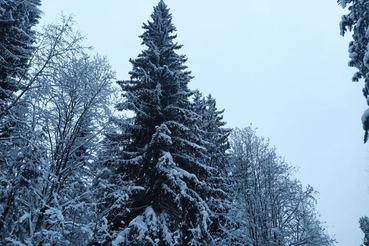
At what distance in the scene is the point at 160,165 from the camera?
30.0 feet

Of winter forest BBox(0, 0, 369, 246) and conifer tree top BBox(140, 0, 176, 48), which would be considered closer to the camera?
winter forest BBox(0, 0, 369, 246)

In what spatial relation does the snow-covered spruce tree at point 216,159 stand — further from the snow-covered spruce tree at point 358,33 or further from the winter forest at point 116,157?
the snow-covered spruce tree at point 358,33

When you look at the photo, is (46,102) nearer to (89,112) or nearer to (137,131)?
(89,112)

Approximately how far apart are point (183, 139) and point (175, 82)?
11.6 ft

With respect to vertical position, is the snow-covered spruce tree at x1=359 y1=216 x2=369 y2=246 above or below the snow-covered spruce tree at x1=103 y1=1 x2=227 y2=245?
above

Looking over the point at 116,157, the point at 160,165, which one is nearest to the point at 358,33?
the point at 160,165

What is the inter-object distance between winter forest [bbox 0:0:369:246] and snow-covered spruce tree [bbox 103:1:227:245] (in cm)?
6

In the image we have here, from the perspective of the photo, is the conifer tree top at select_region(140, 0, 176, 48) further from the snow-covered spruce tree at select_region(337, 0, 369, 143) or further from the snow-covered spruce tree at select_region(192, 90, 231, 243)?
the snow-covered spruce tree at select_region(337, 0, 369, 143)

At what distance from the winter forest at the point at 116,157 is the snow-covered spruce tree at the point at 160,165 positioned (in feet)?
0.19

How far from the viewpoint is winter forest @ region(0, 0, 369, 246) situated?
266 inches

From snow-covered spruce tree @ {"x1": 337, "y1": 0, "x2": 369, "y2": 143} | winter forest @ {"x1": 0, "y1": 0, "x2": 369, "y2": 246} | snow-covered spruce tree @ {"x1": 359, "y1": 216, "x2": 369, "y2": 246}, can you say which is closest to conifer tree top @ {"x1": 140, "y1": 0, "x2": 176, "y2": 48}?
winter forest @ {"x1": 0, "y1": 0, "x2": 369, "y2": 246}

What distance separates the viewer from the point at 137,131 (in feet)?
37.0

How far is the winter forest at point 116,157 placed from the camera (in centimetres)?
675

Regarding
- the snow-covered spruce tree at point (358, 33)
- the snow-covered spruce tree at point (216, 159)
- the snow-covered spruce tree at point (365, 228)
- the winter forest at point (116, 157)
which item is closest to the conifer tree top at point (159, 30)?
the winter forest at point (116, 157)
